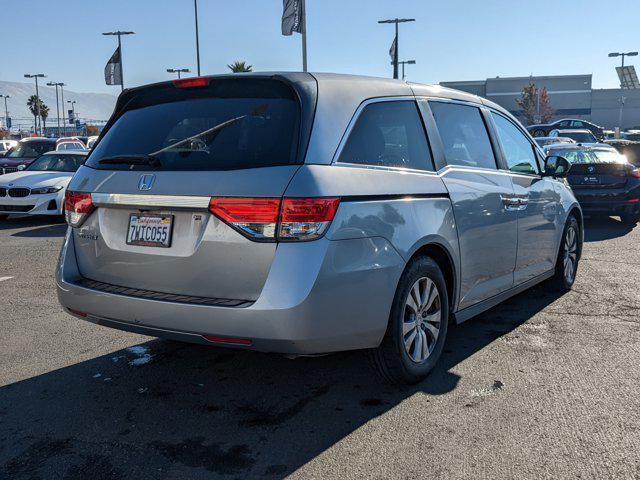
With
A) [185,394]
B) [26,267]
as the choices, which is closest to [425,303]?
[185,394]

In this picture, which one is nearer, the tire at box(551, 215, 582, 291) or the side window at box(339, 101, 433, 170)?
the side window at box(339, 101, 433, 170)

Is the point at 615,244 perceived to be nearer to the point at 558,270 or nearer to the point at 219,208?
the point at 558,270

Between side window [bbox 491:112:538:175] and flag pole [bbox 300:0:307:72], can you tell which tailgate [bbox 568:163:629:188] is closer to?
side window [bbox 491:112:538:175]

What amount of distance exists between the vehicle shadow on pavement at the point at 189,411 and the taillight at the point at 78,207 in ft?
3.32

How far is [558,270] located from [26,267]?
6.06m

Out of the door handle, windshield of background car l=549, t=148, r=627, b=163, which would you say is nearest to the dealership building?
windshield of background car l=549, t=148, r=627, b=163

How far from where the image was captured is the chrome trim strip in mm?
3295

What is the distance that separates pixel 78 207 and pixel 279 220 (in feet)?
4.56

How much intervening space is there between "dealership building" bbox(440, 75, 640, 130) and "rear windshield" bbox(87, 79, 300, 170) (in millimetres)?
80866

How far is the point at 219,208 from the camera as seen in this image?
3.24m

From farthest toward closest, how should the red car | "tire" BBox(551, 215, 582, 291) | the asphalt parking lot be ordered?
1. the red car
2. "tire" BBox(551, 215, 582, 291)
3. the asphalt parking lot

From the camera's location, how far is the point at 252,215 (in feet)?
10.5

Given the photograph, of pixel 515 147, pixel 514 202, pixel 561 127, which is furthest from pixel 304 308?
pixel 561 127

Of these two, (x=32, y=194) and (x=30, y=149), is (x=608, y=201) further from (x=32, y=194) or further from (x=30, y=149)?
(x=30, y=149)
